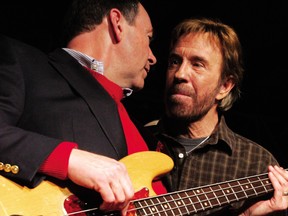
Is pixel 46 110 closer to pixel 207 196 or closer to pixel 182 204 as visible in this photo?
pixel 182 204

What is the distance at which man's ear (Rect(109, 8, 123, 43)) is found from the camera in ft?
5.92

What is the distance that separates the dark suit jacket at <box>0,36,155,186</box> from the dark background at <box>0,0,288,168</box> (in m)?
1.24

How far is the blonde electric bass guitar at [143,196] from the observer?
120cm

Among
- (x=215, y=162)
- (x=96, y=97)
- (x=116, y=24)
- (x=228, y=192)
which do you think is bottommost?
(x=215, y=162)

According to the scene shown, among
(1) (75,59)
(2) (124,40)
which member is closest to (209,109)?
(2) (124,40)

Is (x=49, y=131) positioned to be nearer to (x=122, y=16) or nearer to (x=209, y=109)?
(x=122, y=16)

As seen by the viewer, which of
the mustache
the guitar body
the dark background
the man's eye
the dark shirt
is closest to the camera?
the guitar body

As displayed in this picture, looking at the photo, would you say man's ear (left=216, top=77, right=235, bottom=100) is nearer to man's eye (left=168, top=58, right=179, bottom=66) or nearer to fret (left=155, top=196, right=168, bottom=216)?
man's eye (left=168, top=58, right=179, bottom=66)

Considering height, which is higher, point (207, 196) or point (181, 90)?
point (181, 90)

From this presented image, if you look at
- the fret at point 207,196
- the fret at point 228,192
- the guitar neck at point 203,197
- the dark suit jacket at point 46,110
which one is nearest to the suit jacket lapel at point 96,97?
the dark suit jacket at point 46,110

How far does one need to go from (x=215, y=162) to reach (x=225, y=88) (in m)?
0.54

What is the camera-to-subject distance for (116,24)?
1.81m

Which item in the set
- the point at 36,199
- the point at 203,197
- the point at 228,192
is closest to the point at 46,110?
the point at 36,199

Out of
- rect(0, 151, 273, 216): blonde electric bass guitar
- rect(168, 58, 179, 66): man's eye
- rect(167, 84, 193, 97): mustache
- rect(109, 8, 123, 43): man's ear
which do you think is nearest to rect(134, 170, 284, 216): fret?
rect(0, 151, 273, 216): blonde electric bass guitar
